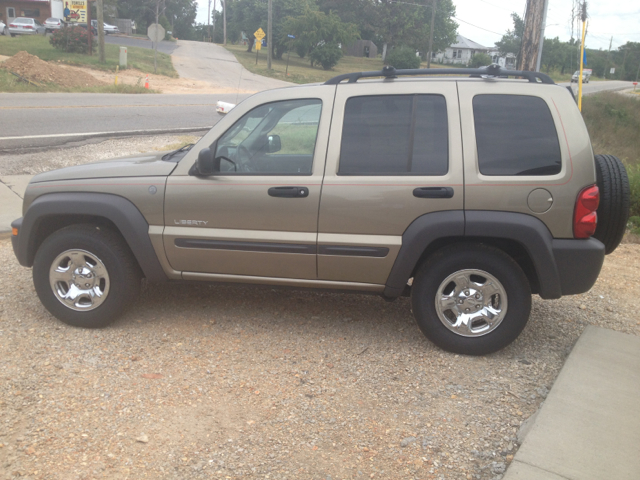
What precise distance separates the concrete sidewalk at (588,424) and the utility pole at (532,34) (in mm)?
8364

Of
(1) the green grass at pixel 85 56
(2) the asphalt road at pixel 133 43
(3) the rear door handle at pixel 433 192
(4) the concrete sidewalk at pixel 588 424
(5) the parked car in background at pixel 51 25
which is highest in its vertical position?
(5) the parked car in background at pixel 51 25

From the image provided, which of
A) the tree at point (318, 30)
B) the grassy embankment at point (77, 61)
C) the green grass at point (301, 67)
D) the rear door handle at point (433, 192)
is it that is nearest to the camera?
the rear door handle at point (433, 192)

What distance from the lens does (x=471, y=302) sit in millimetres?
4195

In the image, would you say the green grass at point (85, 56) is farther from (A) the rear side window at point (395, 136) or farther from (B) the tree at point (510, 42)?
(B) the tree at point (510, 42)

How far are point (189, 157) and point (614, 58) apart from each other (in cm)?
11411

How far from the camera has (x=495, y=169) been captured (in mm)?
3988

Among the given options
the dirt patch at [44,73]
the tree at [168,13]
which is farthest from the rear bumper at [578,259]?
the tree at [168,13]

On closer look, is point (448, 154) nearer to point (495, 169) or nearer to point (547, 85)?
point (495, 169)

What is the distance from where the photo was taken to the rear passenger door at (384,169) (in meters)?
4.04

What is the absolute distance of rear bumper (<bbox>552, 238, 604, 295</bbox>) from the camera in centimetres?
392

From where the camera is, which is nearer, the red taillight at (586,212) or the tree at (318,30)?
the red taillight at (586,212)

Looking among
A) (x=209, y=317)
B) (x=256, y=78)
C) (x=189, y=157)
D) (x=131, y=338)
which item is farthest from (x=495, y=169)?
(x=256, y=78)

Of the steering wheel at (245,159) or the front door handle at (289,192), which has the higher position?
the steering wheel at (245,159)

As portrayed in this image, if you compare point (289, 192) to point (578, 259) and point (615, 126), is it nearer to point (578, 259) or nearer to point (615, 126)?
point (578, 259)
